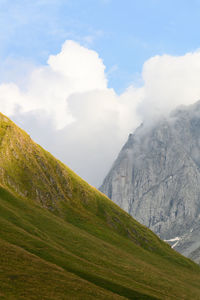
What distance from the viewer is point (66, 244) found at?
90.9m

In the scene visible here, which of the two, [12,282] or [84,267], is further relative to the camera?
[84,267]

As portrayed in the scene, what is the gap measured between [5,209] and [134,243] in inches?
3061

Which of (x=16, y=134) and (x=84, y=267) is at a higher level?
(x=16, y=134)

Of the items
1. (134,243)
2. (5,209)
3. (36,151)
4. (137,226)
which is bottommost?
(5,209)

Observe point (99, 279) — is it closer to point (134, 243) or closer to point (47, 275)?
point (47, 275)

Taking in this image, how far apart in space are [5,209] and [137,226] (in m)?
100

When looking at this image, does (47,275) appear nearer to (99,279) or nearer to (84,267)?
(99,279)

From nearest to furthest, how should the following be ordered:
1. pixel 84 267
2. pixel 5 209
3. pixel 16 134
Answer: pixel 84 267 → pixel 5 209 → pixel 16 134

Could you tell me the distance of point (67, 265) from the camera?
64.2 meters

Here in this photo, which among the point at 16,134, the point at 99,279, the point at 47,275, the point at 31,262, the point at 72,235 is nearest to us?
the point at 47,275

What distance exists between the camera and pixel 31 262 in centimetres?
5469

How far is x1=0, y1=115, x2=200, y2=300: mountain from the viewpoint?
5012cm

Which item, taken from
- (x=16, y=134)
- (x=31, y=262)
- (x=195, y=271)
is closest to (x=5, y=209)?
(x=31, y=262)

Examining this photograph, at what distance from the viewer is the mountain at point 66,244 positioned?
1973 inches
